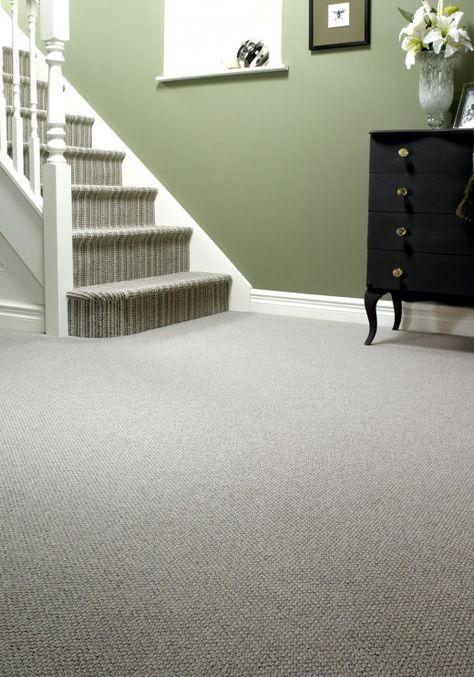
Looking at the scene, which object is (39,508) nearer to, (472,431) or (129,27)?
(472,431)

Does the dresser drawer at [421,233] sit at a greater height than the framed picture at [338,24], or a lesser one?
lesser

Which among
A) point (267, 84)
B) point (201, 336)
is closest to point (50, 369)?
point (201, 336)

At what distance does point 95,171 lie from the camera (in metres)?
3.69

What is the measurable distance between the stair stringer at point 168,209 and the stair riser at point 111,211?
0.25 ft

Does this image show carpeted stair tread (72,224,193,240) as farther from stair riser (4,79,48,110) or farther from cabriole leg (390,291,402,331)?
cabriole leg (390,291,402,331)

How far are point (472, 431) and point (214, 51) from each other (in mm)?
2546

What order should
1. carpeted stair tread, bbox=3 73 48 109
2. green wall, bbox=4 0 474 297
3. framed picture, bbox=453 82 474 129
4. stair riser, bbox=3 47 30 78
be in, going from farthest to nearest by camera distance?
stair riser, bbox=3 47 30 78, carpeted stair tread, bbox=3 73 48 109, green wall, bbox=4 0 474 297, framed picture, bbox=453 82 474 129

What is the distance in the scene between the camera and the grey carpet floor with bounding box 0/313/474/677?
1000 mm

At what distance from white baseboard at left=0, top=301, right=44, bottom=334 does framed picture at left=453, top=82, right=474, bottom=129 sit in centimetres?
170

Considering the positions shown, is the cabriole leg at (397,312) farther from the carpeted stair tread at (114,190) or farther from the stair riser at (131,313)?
the carpeted stair tread at (114,190)

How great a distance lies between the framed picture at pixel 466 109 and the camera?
9.27ft

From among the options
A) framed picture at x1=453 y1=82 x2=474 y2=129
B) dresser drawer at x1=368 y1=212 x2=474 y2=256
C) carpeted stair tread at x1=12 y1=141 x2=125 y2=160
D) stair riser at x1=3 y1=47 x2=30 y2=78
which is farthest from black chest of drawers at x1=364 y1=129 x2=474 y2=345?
stair riser at x1=3 y1=47 x2=30 y2=78

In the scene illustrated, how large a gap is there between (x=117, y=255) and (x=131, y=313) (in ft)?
1.28

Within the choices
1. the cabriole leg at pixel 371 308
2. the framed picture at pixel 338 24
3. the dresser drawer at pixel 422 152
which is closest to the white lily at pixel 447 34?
the dresser drawer at pixel 422 152
